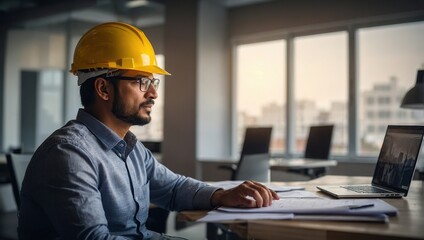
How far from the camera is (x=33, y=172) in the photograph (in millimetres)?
1125

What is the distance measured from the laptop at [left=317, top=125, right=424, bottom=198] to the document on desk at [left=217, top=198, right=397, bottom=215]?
0.17 metres

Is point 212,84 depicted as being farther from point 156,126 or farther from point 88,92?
point 88,92

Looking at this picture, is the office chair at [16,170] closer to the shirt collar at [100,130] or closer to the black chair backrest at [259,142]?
the shirt collar at [100,130]

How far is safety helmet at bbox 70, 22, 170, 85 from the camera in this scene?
1.38 metres

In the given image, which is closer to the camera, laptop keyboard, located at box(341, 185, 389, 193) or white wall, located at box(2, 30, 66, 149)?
laptop keyboard, located at box(341, 185, 389, 193)

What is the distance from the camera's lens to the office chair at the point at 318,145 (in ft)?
14.1

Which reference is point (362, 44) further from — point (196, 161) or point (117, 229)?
point (117, 229)

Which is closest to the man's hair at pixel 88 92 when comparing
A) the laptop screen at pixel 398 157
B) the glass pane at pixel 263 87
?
the laptop screen at pixel 398 157

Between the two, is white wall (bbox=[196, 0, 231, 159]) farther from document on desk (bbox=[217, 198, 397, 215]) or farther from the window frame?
document on desk (bbox=[217, 198, 397, 215])

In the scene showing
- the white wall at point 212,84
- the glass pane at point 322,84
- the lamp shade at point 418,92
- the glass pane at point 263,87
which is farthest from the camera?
the glass pane at point 263,87

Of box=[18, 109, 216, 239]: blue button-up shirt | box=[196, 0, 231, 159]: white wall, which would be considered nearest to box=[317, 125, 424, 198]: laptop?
box=[18, 109, 216, 239]: blue button-up shirt

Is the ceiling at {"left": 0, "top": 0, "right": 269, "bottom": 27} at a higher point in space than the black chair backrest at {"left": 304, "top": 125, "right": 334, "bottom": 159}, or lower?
higher

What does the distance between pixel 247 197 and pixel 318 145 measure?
11.3 feet

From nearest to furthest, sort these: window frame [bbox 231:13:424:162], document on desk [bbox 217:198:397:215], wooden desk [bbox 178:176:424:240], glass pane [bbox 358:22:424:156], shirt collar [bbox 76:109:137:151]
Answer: wooden desk [bbox 178:176:424:240], document on desk [bbox 217:198:397:215], shirt collar [bbox 76:109:137:151], glass pane [bbox 358:22:424:156], window frame [bbox 231:13:424:162]
